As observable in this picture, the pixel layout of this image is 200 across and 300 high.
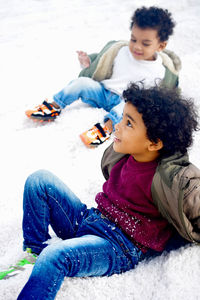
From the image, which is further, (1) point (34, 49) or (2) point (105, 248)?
(1) point (34, 49)

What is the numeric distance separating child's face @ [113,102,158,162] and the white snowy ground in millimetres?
339

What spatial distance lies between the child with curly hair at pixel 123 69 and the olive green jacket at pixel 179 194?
923 mm

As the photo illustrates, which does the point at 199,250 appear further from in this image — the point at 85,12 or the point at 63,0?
the point at 63,0

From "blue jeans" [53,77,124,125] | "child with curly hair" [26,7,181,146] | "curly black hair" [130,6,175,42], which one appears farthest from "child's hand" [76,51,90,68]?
"curly black hair" [130,6,175,42]

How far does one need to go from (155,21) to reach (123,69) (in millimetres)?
333

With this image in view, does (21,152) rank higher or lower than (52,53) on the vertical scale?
lower

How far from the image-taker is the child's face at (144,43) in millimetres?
1943

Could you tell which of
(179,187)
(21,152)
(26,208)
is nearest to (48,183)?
(26,208)

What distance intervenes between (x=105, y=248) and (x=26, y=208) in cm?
29

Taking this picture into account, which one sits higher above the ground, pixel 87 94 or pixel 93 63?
pixel 93 63

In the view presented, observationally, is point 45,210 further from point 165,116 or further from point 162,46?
point 162,46

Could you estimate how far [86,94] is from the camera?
2119 millimetres

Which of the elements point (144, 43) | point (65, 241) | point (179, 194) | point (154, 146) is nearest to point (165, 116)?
point (154, 146)

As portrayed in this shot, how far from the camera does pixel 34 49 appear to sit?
295cm
